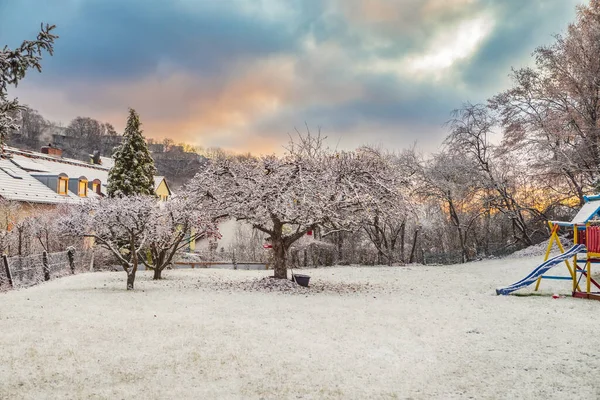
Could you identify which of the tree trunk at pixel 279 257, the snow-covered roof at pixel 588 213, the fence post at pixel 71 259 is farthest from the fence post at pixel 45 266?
the snow-covered roof at pixel 588 213

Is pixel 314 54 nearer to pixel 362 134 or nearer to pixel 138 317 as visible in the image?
pixel 362 134

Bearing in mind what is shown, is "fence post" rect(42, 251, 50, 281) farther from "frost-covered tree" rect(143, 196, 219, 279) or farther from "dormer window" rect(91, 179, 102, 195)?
"dormer window" rect(91, 179, 102, 195)

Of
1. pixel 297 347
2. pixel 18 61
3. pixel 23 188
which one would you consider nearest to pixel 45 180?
pixel 23 188

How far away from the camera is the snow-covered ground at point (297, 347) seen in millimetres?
4844

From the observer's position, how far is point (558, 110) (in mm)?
22625

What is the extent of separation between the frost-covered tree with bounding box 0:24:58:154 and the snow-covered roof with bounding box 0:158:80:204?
20.7m

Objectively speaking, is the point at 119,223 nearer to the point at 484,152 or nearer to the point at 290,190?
the point at 290,190

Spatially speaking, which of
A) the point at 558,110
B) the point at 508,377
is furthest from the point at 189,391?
the point at 558,110

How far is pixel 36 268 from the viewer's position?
627 inches

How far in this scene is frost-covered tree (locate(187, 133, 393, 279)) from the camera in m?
12.7

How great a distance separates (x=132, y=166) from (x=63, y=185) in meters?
7.36

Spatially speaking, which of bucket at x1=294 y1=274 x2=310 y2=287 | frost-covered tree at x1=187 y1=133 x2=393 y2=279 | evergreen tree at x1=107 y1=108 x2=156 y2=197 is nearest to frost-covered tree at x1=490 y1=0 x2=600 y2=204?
frost-covered tree at x1=187 y1=133 x2=393 y2=279

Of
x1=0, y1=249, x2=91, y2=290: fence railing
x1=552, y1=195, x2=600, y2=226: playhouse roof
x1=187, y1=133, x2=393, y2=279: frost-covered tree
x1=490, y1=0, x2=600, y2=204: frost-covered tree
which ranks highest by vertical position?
x1=490, y1=0, x2=600, y2=204: frost-covered tree

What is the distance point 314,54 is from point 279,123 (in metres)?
5.42
